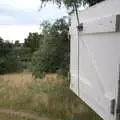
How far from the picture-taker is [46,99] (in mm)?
9125

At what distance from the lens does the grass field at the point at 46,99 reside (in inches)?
287

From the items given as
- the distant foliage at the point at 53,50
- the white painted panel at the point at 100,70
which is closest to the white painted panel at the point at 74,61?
the white painted panel at the point at 100,70

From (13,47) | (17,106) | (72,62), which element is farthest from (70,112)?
(13,47)

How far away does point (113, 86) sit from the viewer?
285 centimetres

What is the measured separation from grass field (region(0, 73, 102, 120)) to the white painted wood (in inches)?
Answer: 82.6

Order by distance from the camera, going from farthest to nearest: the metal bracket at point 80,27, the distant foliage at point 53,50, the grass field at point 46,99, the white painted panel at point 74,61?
1. the distant foliage at point 53,50
2. the grass field at point 46,99
3. the white painted panel at point 74,61
4. the metal bracket at point 80,27

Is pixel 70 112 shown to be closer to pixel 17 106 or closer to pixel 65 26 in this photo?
pixel 17 106

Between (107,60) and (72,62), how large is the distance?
1.93 meters

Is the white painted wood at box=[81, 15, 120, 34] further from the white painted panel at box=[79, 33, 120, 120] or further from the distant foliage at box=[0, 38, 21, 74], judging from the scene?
the distant foliage at box=[0, 38, 21, 74]

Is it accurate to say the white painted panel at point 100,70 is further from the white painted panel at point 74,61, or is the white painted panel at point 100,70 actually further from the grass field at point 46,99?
the grass field at point 46,99

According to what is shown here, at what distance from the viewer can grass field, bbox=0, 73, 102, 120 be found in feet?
23.9

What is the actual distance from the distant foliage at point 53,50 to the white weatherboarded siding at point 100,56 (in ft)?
20.7

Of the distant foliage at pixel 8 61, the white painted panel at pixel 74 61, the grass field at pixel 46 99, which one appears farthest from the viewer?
the distant foliage at pixel 8 61

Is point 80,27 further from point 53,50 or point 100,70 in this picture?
point 53,50
